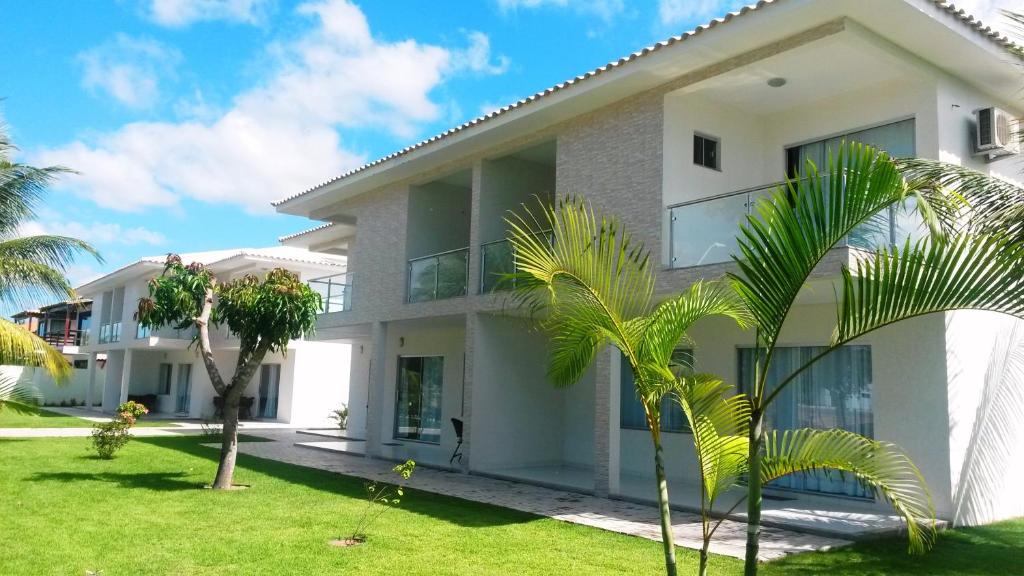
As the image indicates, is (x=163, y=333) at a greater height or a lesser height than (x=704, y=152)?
lesser

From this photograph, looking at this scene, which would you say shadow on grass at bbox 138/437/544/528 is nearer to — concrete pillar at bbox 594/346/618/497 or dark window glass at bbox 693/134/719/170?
concrete pillar at bbox 594/346/618/497

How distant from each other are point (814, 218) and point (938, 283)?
2.08 ft

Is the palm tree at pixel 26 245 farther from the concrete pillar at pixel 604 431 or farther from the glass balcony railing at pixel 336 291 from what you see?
the concrete pillar at pixel 604 431

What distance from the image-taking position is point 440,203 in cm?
1741

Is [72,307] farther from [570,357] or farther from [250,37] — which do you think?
[570,357]

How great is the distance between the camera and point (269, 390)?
2961cm

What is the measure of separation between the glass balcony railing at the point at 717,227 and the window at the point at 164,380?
29797 millimetres

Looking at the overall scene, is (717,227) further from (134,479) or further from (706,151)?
(134,479)

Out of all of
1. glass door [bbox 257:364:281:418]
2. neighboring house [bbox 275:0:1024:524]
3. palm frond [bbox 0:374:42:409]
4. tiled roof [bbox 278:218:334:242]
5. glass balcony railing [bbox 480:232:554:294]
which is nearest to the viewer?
neighboring house [bbox 275:0:1024:524]

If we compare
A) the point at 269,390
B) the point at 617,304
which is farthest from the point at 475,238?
the point at 269,390

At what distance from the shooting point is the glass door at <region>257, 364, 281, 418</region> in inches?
1153

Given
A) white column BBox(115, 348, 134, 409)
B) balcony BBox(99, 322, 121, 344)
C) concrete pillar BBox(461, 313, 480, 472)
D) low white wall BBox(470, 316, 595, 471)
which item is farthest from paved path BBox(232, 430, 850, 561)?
balcony BBox(99, 322, 121, 344)

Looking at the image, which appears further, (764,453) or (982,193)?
(982,193)

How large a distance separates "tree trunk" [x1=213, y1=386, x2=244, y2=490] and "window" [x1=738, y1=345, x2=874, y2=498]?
764 centimetres
